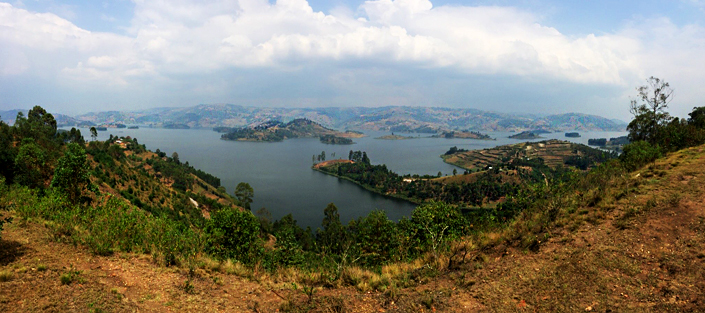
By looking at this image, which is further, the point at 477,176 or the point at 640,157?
the point at 477,176

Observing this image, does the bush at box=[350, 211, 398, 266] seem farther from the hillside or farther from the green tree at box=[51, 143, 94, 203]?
the hillside

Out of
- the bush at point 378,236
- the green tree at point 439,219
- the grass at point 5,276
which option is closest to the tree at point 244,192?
the bush at point 378,236

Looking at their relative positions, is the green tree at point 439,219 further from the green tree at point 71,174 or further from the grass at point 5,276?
the green tree at point 71,174

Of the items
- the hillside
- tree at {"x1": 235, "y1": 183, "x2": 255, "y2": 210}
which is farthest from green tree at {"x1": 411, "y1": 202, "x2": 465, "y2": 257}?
the hillside

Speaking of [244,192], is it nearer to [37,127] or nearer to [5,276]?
[37,127]

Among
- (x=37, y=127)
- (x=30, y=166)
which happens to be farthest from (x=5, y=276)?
(x=37, y=127)
